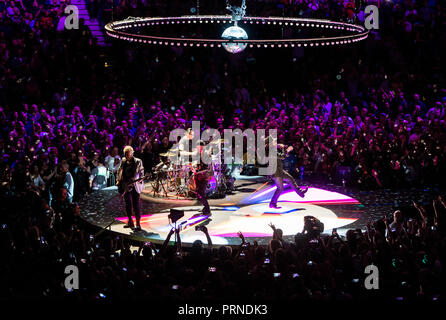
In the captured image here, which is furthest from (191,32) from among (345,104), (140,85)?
(345,104)

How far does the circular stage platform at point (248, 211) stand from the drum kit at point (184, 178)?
0.19 meters

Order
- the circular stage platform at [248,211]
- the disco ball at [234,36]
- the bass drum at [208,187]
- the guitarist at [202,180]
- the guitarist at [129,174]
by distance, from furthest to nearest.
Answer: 1. the bass drum at [208,187]
2. the guitarist at [202,180]
3. the circular stage platform at [248,211]
4. the guitarist at [129,174]
5. the disco ball at [234,36]

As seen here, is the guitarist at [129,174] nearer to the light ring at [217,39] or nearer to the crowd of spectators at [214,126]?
the crowd of spectators at [214,126]

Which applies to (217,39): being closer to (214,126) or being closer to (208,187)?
(208,187)

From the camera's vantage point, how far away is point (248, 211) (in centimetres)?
1181

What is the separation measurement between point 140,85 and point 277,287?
1301 cm

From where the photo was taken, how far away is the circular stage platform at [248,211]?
34.1 ft

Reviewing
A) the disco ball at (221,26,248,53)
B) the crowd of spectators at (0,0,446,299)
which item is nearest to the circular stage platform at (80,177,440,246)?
the crowd of spectators at (0,0,446,299)

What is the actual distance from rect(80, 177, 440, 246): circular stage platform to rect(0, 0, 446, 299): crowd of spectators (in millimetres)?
555

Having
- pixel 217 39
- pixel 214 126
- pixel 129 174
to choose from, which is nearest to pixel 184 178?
pixel 129 174

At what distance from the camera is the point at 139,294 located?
20.4 ft

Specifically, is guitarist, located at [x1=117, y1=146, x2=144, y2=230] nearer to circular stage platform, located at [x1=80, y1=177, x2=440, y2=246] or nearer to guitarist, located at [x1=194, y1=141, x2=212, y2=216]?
circular stage platform, located at [x1=80, y1=177, x2=440, y2=246]

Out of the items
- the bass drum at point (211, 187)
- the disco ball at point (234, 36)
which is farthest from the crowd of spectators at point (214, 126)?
the disco ball at point (234, 36)
